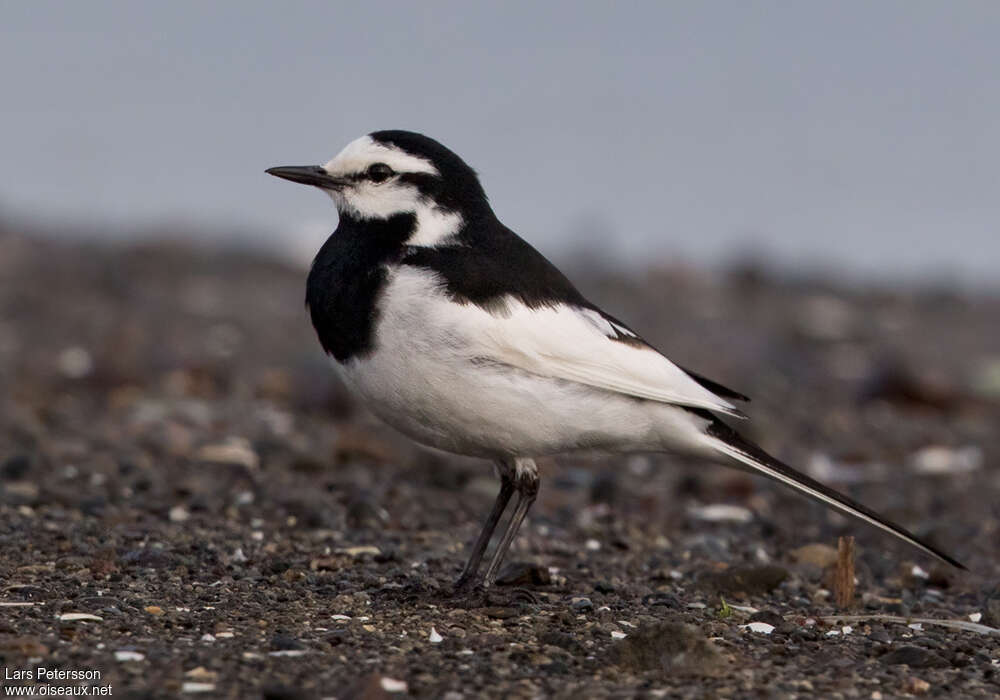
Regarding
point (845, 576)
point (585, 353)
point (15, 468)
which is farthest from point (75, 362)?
point (845, 576)

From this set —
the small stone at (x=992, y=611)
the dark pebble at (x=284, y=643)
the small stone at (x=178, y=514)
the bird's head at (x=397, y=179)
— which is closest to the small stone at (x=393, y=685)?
the dark pebble at (x=284, y=643)

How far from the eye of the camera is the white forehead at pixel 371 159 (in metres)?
5.40

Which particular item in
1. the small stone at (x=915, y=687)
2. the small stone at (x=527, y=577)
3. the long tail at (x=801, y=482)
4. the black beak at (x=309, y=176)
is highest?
the black beak at (x=309, y=176)

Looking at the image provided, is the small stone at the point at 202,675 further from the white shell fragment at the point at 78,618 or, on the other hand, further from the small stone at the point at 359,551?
the small stone at the point at 359,551

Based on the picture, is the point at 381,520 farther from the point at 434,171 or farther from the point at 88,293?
the point at 88,293

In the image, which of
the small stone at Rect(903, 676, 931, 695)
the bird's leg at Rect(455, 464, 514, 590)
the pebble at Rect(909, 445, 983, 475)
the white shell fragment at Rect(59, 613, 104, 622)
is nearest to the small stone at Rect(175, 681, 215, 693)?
the white shell fragment at Rect(59, 613, 104, 622)

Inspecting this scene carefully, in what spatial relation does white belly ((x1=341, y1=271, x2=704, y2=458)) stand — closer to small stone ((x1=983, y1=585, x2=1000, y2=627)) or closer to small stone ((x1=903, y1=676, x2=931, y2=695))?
small stone ((x1=903, y1=676, x2=931, y2=695))

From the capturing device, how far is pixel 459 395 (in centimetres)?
490

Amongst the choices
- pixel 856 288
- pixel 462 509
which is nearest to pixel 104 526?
pixel 462 509

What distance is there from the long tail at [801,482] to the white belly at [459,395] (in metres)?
0.31

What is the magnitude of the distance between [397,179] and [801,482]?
189 cm

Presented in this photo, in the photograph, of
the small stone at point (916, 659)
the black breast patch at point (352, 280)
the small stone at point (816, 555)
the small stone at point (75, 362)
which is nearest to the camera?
the small stone at point (916, 659)

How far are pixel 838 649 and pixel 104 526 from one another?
3278mm

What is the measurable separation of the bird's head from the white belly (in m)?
0.44
